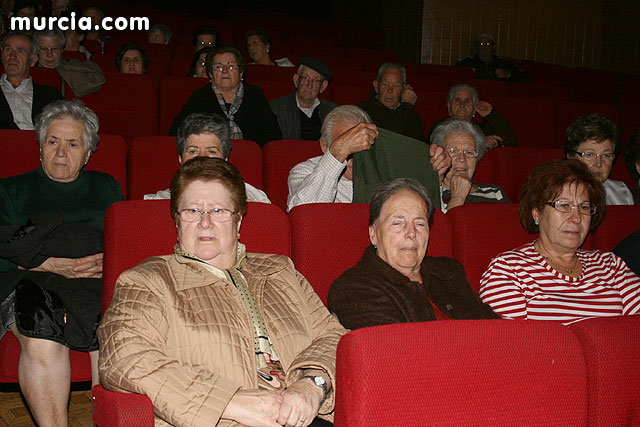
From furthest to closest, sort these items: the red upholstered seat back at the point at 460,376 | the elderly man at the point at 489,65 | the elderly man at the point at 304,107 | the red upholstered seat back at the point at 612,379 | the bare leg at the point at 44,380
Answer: the elderly man at the point at 489,65 → the elderly man at the point at 304,107 → the bare leg at the point at 44,380 → the red upholstered seat back at the point at 612,379 → the red upholstered seat back at the point at 460,376

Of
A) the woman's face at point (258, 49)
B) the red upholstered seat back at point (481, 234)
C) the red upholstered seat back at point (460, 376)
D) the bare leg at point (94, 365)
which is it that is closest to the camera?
the red upholstered seat back at point (460, 376)

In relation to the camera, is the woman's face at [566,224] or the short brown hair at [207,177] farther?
the woman's face at [566,224]

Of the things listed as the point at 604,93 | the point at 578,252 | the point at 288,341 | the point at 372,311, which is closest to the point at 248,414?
the point at 288,341

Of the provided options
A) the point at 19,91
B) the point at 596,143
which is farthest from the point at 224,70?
the point at 596,143

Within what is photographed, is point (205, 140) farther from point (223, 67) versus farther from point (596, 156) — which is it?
point (596, 156)

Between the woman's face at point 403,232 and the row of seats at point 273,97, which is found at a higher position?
the row of seats at point 273,97

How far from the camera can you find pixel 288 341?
1.45m

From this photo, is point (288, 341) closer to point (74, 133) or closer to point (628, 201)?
point (74, 133)

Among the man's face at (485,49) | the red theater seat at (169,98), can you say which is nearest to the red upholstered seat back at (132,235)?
the red theater seat at (169,98)

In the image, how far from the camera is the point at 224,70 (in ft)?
9.95

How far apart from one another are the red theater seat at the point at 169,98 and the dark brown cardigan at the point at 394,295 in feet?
7.03

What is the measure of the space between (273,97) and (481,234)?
221cm

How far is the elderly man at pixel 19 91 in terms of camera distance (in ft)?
9.38

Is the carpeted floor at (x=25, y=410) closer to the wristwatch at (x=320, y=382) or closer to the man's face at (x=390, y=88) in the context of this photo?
the wristwatch at (x=320, y=382)
